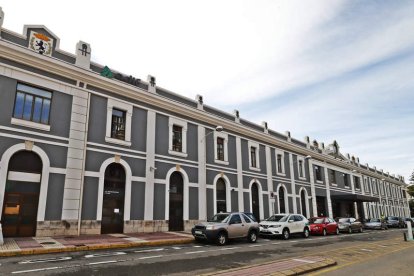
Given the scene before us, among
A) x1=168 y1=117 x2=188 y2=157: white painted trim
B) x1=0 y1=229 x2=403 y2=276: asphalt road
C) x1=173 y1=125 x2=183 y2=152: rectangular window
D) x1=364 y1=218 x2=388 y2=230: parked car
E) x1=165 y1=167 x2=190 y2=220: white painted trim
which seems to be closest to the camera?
x1=0 y1=229 x2=403 y2=276: asphalt road

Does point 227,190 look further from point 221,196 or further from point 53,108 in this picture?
point 53,108

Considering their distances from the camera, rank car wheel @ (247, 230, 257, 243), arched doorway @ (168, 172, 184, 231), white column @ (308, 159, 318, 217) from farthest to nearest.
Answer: white column @ (308, 159, 318, 217), arched doorway @ (168, 172, 184, 231), car wheel @ (247, 230, 257, 243)

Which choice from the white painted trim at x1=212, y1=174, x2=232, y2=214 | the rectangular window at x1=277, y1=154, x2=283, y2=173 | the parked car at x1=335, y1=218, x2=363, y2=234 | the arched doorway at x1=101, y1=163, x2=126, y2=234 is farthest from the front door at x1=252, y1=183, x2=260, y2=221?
the arched doorway at x1=101, y1=163, x2=126, y2=234

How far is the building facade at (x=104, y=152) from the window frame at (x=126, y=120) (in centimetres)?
6

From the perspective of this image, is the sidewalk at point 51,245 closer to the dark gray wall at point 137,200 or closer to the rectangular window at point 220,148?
the dark gray wall at point 137,200

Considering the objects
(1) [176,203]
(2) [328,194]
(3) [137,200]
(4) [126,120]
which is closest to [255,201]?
(1) [176,203]

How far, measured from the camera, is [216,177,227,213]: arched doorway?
78.1ft

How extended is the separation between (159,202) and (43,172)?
7349mm

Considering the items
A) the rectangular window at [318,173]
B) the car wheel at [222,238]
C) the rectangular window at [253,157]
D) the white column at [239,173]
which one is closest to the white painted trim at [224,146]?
the white column at [239,173]

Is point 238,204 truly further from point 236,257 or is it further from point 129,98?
point 236,257

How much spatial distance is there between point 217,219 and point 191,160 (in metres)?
7.23

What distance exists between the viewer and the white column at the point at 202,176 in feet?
72.4

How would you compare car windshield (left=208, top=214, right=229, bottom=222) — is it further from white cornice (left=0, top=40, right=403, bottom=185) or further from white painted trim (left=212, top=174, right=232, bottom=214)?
white cornice (left=0, top=40, right=403, bottom=185)

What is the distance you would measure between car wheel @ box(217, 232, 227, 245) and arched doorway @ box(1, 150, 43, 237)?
886 cm
